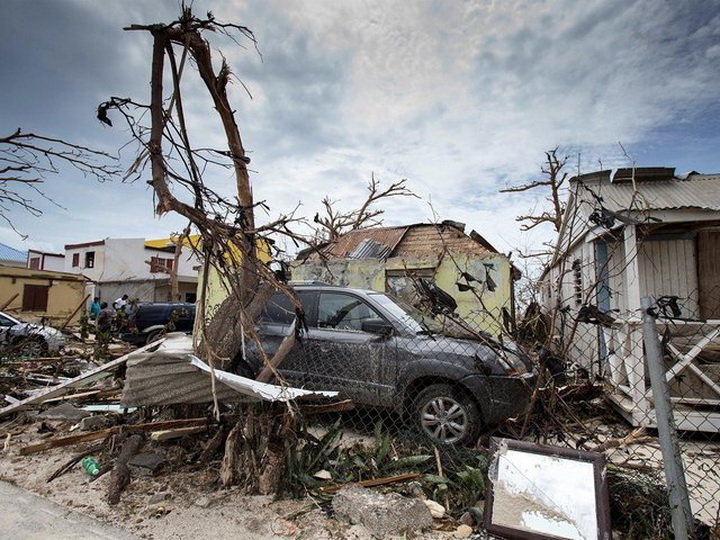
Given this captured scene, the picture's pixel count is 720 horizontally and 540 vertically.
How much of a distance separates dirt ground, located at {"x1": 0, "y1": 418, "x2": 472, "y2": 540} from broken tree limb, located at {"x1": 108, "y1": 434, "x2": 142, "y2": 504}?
53 mm

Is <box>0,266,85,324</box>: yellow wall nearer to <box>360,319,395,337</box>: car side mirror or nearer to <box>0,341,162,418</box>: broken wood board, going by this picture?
<box>0,341,162,418</box>: broken wood board

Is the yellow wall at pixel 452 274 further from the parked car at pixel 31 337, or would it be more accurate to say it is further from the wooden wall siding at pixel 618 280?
the parked car at pixel 31 337

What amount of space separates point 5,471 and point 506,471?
434cm

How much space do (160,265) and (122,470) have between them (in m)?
34.2

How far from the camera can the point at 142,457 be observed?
3809 millimetres

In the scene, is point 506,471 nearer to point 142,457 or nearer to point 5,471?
point 142,457

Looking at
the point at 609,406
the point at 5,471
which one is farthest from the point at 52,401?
the point at 609,406

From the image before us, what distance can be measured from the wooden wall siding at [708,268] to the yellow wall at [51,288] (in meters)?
21.4

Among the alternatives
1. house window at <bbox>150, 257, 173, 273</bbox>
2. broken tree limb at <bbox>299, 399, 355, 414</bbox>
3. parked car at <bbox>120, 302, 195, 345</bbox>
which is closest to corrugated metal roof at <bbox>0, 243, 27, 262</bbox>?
house window at <bbox>150, 257, 173, 273</bbox>

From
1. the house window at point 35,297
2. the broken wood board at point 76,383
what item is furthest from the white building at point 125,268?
the broken wood board at point 76,383

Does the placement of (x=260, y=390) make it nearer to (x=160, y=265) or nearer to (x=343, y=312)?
(x=343, y=312)

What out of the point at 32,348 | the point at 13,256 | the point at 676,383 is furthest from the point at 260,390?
the point at 13,256

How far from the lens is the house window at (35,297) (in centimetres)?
1970

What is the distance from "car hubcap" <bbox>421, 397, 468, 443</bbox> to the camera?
437 cm
